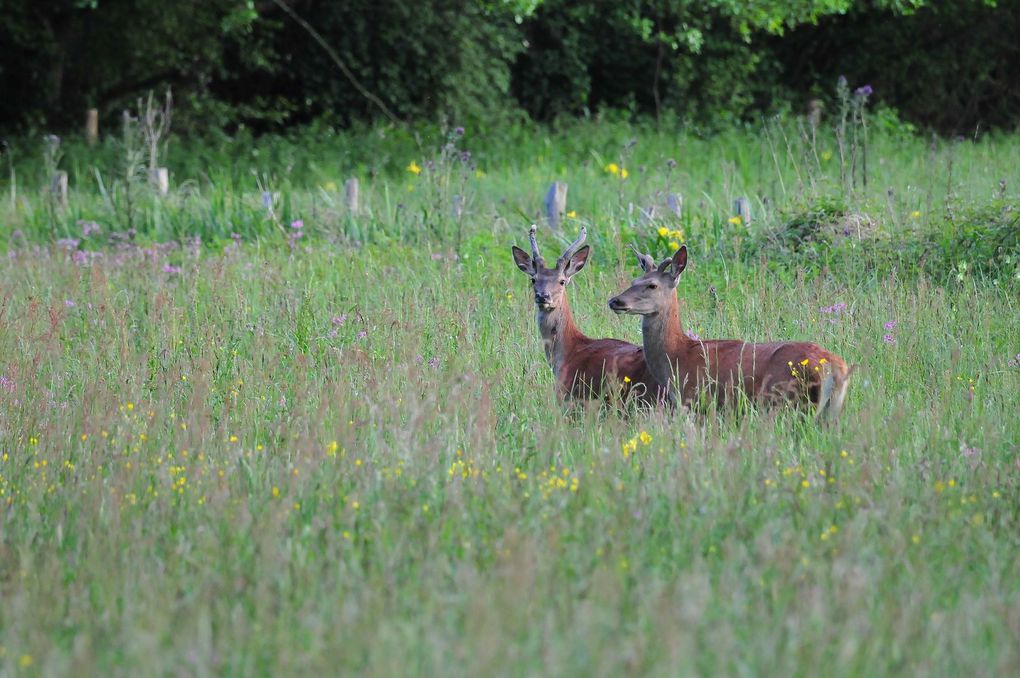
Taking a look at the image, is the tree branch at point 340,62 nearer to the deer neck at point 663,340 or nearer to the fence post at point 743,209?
the fence post at point 743,209

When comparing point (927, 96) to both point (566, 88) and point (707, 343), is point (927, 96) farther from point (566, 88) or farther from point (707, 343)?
point (707, 343)

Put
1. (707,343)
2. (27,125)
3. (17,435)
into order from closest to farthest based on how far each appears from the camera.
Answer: (17,435), (707,343), (27,125)

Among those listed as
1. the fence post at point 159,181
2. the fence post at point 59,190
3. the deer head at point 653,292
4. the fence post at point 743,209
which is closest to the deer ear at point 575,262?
the deer head at point 653,292

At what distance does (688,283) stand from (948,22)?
16514 mm

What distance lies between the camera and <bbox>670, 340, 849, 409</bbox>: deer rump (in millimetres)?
5430

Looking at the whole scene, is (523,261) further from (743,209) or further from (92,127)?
(92,127)

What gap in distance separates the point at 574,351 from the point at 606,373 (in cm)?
40

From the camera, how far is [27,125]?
20562 mm

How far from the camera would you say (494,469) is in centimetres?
441

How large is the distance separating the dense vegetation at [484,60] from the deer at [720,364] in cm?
1229

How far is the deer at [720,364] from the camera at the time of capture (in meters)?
5.43

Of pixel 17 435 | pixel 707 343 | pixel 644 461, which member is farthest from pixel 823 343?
pixel 17 435

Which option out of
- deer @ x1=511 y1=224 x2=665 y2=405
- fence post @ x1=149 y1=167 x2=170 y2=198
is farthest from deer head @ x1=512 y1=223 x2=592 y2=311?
fence post @ x1=149 y1=167 x2=170 y2=198

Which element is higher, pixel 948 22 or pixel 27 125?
pixel 948 22
